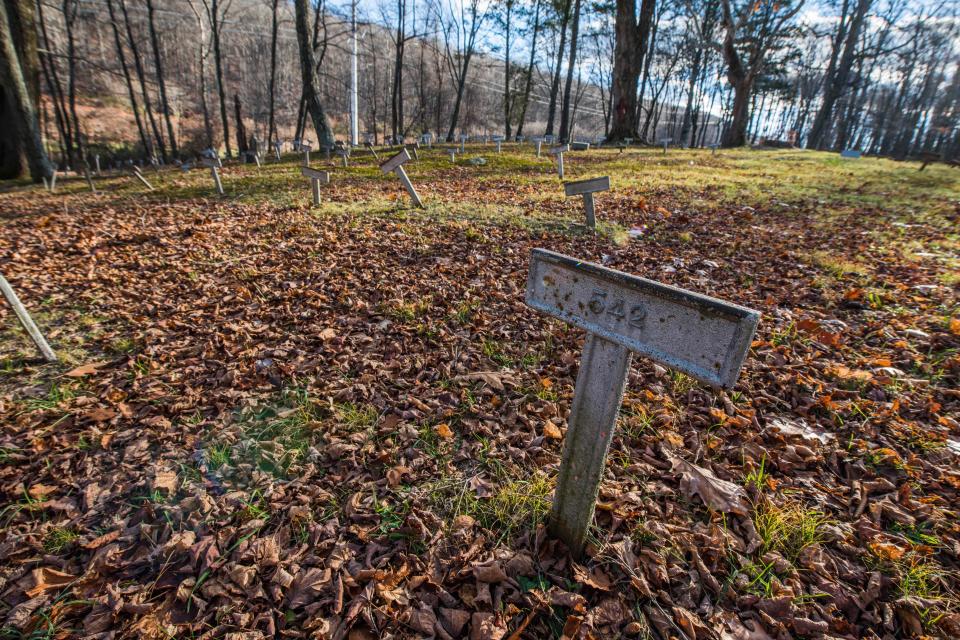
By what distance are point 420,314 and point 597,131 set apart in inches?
3206

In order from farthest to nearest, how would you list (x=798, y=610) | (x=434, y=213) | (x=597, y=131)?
(x=597, y=131) → (x=434, y=213) → (x=798, y=610)

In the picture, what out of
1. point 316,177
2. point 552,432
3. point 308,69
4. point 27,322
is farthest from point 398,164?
point 308,69

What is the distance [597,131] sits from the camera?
74812mm

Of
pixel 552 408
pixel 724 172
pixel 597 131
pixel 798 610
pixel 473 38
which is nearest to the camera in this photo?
pixel 798 610

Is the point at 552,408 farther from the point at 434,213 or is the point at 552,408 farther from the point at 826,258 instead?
the point at 434,213

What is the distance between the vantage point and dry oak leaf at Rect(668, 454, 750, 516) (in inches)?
92.1

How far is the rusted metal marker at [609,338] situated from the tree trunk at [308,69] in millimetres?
18365

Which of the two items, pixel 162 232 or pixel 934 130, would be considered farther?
pixel 934 130

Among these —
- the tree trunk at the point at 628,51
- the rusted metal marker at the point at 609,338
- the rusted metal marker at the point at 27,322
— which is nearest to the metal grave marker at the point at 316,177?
the rusted metal marker at the point at 27,322

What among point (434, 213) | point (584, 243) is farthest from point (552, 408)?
point (434, 213)

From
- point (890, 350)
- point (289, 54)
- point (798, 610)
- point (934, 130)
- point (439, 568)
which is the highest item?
point (289, 54)

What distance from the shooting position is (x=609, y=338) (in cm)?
151

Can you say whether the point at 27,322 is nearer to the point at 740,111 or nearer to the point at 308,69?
the point at 308,69

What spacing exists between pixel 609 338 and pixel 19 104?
17251 millimetres
